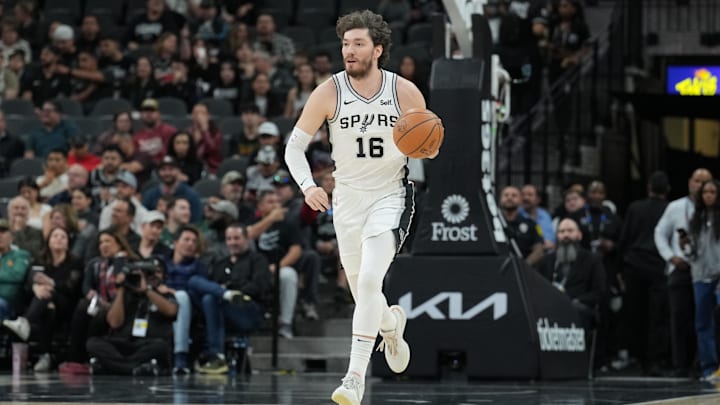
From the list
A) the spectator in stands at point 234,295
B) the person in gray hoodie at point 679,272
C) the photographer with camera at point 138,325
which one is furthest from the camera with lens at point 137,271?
the person in gray hoodie at point 679,272

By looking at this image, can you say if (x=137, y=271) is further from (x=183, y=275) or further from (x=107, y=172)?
(x=107, y=172)

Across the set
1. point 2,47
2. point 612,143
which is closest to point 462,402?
point 612,143

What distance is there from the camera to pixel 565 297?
46.9 ft

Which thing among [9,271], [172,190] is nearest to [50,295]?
[9,271]

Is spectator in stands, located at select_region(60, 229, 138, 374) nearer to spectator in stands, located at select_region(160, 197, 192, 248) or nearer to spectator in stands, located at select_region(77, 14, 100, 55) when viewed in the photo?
spectator in stands, located at select_region(160, 197, 192, 248)

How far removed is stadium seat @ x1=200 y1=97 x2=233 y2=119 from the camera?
20312mm

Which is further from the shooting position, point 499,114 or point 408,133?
point 499,114

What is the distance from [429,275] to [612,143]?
8078mm

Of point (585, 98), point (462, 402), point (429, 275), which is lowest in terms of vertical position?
point (462, 402)

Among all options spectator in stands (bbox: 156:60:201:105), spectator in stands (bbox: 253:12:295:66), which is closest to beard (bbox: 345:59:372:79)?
spectator in stands (bbox: 156:60:201:105)

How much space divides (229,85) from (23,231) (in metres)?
4.78

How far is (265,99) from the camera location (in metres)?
19.9

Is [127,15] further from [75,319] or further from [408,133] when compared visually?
[408,133]

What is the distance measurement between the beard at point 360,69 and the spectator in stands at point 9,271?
7.75 meters
